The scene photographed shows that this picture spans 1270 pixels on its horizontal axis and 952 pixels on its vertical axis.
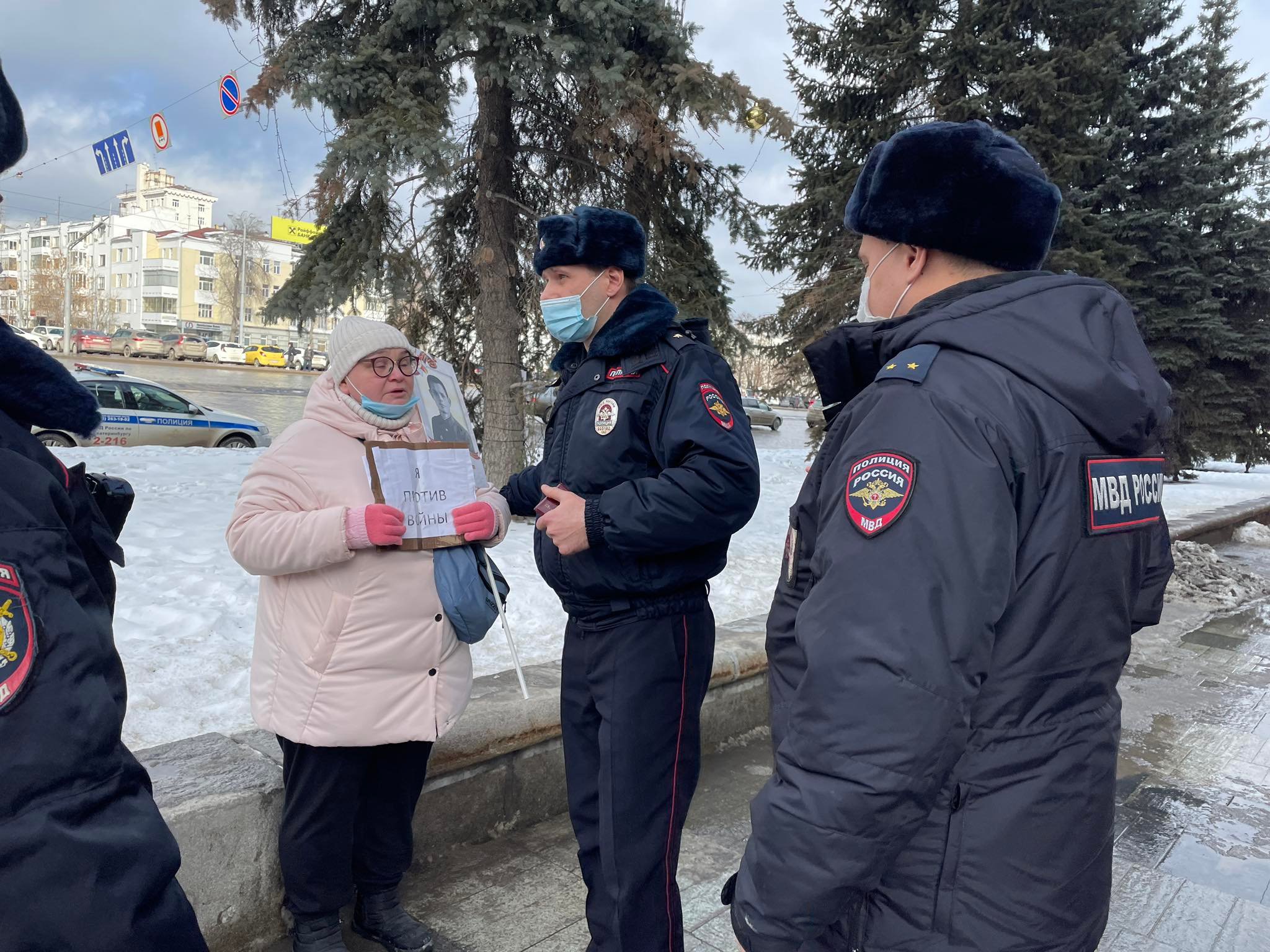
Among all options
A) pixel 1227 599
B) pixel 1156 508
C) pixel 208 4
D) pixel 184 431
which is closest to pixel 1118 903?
pixel 1156 508

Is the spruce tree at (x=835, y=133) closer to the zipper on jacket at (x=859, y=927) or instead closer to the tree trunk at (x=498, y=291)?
the tree trunk at (x=498, y=291)

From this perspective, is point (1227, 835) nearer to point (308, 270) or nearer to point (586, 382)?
point (586, 382)

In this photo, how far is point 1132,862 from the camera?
11.1ft

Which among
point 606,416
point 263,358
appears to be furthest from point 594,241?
point 263,358

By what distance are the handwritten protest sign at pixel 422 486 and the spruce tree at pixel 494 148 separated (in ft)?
13.4

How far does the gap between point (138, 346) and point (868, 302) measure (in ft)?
168

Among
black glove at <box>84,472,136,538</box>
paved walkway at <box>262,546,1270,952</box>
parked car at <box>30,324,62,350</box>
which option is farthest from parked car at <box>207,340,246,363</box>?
black glove at <box>84,472,136,538</box>

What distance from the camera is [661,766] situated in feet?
7.64

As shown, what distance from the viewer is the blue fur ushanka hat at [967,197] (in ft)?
4.71

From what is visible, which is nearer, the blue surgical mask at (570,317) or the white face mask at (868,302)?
the white face mask at (868,302)

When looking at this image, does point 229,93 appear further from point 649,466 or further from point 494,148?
point 649,466

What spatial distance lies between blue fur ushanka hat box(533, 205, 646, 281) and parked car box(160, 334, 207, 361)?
165 ft

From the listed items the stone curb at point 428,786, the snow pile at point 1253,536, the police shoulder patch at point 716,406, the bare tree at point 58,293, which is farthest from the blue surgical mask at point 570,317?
the bare tree at point 58,293

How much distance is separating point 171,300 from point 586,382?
3123 inches
